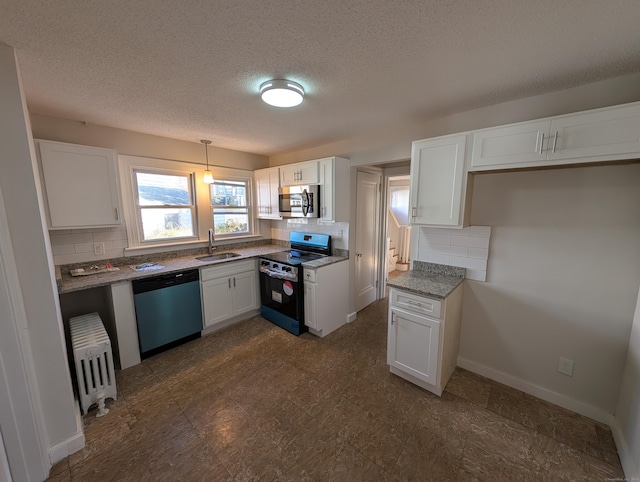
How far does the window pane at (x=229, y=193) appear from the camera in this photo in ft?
11.8

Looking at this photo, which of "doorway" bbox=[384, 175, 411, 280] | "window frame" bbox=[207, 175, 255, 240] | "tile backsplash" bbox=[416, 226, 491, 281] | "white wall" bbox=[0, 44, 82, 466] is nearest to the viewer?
"white wall" bbox=[0, 44, 82, 466]

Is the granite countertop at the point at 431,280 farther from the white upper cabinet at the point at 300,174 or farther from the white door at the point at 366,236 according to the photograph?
the white upper cabinet at the point at 300,174

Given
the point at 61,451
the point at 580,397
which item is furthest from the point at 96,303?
the point at 580,397

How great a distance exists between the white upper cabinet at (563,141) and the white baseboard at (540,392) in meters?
1.82

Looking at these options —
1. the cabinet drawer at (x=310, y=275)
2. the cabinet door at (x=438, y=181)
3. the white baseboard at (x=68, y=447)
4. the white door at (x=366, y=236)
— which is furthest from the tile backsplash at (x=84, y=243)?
the cabinet door at (x=438, y=181)

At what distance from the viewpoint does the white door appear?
3.37 metres

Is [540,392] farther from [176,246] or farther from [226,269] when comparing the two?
[176,246]

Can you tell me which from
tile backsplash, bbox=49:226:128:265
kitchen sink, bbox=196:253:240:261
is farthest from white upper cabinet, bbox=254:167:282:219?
tile backsplash, bbox=49:226:128:265

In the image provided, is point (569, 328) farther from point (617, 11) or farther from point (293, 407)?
point (293, 407)

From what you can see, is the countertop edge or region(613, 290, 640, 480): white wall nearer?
region(613, 290, 640, 480): white wall

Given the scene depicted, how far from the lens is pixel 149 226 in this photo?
304cm

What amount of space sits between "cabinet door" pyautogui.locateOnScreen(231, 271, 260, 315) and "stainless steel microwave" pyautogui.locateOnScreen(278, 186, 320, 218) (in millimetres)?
1000

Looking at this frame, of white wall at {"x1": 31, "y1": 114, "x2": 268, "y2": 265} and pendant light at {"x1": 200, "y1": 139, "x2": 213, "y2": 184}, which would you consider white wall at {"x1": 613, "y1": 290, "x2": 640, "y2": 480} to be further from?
white wall at {"x1": 31, "y1": 114, "x2": 268, "y2": 265}

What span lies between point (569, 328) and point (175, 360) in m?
3.57
